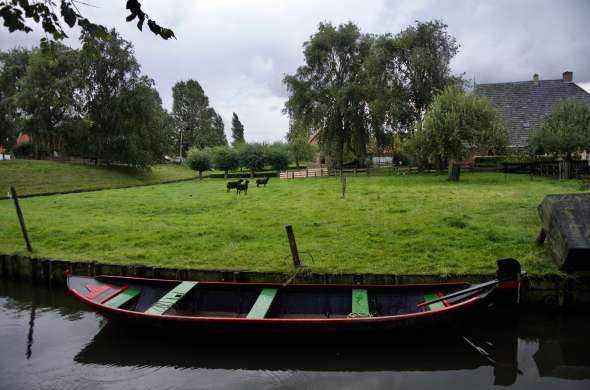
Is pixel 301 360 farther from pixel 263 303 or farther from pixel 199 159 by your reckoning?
pixel 199 159

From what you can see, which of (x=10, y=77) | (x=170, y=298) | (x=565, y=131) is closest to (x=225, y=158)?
(x=10, y=77)

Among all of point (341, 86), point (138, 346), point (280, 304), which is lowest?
point (138, 346)

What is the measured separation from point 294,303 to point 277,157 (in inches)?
1786

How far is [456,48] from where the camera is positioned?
130 feet

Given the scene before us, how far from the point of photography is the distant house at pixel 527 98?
134 ft

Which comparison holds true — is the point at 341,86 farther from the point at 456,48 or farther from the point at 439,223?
the point at 439,223

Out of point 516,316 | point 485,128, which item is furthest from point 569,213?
point 485,128

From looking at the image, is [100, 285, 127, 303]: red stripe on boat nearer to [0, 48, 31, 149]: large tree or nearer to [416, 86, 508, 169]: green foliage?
[416, 86, 508, 169]: green foliage

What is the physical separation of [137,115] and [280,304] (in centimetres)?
4303

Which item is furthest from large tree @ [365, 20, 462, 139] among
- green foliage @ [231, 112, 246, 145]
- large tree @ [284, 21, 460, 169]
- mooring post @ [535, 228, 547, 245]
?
green foliage @ [231, 112, 246, 145]

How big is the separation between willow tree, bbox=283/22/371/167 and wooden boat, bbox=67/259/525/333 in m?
36.9

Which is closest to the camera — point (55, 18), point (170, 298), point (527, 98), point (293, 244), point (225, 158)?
point (55, 18)

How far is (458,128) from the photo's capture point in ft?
86.6

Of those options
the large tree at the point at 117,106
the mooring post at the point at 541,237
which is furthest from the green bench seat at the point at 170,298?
the large tree at the point at 117,106
